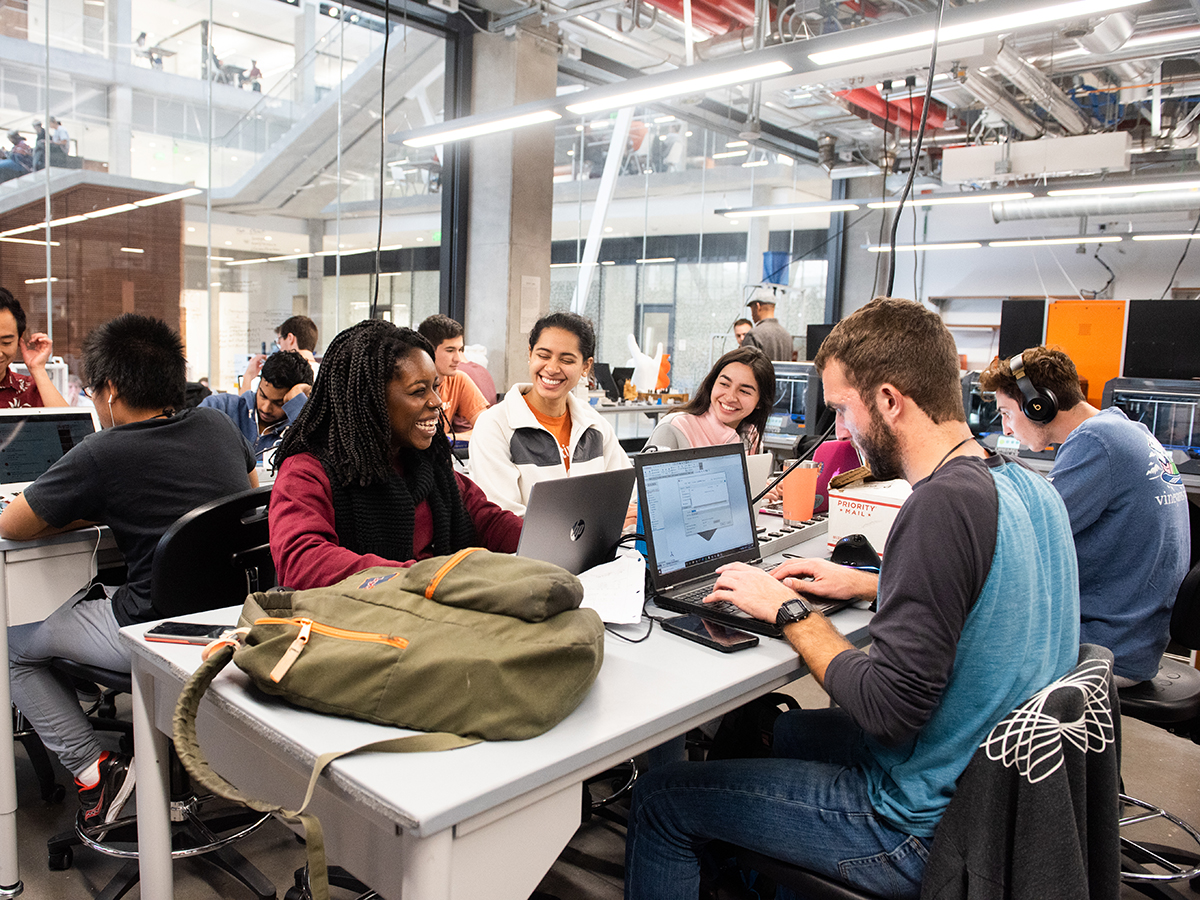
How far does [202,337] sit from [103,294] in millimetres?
597

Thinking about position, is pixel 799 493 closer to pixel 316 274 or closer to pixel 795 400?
pixel 795 400

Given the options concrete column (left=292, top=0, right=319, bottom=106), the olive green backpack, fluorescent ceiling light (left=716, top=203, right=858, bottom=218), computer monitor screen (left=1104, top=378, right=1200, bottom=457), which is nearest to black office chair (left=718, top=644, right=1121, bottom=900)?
the olive green backpack

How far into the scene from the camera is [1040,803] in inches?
41.6

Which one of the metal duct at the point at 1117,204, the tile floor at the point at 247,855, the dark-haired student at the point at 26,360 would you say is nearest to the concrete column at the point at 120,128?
the dark-haired student at the point at 26,360

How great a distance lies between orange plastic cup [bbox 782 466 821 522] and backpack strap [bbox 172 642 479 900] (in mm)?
1575

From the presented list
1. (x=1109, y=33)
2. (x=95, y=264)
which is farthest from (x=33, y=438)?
(x=1109, y=33)

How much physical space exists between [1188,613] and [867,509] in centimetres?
72

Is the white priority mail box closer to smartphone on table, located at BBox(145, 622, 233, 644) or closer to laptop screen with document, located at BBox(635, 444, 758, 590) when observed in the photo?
laptop screen with document, located at BBox(635, 444, 758, 590)

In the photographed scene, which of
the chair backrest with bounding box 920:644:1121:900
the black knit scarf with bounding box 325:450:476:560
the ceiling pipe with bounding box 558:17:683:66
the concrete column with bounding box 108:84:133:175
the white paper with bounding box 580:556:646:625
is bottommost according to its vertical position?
the chair backrest with bounding box 920:644:1121:900

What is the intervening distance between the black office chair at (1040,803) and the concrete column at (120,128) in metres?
5.21

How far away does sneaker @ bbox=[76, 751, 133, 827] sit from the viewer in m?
1.98

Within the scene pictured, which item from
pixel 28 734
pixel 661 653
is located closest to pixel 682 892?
pixel 661 653

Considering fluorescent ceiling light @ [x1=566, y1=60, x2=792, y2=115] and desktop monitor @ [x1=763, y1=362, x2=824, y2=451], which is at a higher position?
fluorescent ceiling light @ [x1=566, y1=60, x2=792, y2=115]

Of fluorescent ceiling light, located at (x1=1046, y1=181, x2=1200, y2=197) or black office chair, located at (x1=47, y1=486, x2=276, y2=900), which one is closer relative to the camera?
black office chair, located at (x1=47, y1=486, x2=276, y2=900)
